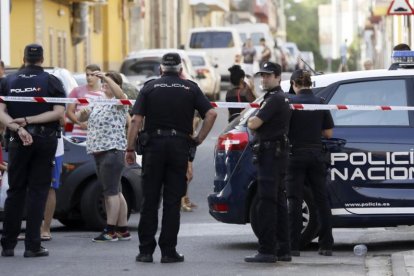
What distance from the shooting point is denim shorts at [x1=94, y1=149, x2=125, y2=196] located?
532 inches

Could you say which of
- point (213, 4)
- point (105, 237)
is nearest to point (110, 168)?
point (105, 237)

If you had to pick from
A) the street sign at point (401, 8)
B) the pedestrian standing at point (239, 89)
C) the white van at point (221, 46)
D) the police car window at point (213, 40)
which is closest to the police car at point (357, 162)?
the pedestrian standing at point (239, 89)

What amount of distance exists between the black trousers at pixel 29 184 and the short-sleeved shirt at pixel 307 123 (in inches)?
83.3

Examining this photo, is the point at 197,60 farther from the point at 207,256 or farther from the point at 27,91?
the point at 27,91

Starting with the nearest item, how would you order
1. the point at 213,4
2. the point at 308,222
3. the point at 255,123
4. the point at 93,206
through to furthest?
the point at 255,123 → the point at 308,222 → the point at 93,206 → the point at 213,4

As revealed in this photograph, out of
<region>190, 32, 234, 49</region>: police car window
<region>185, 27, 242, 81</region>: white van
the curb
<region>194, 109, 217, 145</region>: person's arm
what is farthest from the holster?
<region>190, 32, 234, 49</region>: police car window

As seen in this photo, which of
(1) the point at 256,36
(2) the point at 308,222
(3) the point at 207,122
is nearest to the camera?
(3) the point at 207,122

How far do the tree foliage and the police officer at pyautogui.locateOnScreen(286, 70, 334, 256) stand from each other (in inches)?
Answer: 4730

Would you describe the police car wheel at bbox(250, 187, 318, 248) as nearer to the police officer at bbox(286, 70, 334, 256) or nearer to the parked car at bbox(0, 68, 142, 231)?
the police officer at bbox(286, 70, 334, 256)

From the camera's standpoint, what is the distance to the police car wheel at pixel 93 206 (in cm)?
1469

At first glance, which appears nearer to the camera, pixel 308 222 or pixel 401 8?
pixel 308 222

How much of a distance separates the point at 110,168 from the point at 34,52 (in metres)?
1.70

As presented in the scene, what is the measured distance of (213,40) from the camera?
159ft

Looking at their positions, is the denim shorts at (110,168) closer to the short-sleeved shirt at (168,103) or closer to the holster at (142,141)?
the holster at (142,141)
